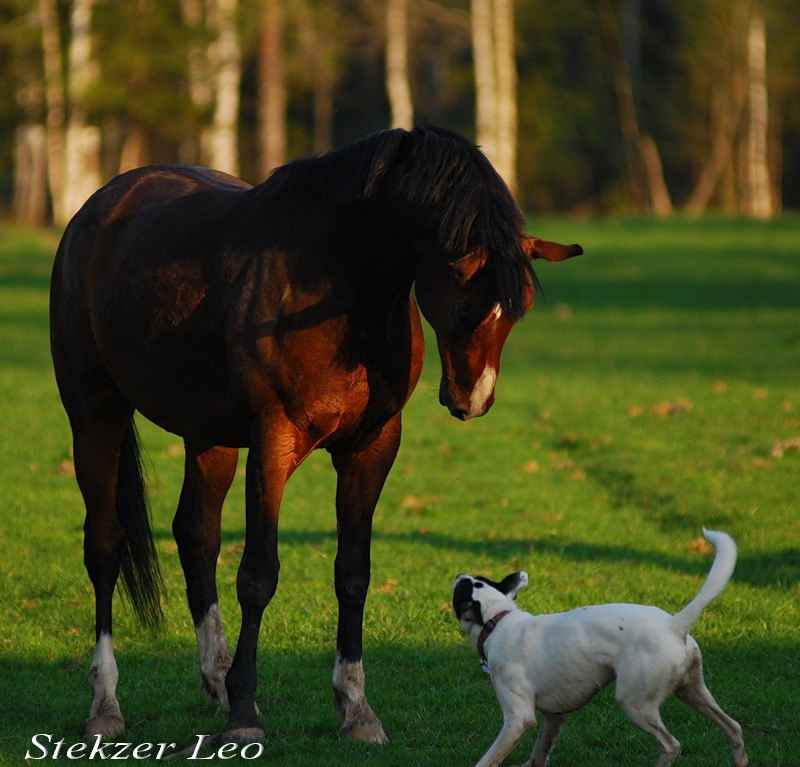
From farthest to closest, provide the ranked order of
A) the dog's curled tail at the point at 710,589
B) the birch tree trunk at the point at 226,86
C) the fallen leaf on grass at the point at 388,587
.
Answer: the birch tree trunk at the point at 226,86, the fallen leaf on grass at the point at 388,587, the dog's curled tail at the point at 710,589

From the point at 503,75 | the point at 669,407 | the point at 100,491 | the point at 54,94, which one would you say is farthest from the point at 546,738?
the point at 503,75

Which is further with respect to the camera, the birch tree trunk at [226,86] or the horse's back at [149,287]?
the birch tree trunk at [226,86]

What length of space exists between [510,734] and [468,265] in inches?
63.6

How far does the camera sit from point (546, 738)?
493cm

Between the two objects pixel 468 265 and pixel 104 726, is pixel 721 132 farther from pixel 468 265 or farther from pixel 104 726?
pixel 468 265

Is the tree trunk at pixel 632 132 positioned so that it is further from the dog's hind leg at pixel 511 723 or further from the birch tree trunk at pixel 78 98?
the dog's hind leg at pixel 511 723

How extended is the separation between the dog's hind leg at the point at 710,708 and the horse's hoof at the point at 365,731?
49.9 inches

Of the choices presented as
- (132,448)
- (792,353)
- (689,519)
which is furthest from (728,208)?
(132,448)

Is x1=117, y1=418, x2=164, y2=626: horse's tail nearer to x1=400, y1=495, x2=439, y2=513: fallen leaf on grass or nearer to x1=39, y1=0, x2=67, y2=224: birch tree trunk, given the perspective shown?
x1=400, y1=495, x2=439, y2=513: fallen leaf on grass

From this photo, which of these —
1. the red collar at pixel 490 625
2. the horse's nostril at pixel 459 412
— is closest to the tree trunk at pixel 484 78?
the red collar at pixel 490 625

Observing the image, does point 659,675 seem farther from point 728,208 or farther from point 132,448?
point 728,208

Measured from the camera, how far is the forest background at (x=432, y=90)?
38281mm

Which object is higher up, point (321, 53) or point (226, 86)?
point (321, 53)

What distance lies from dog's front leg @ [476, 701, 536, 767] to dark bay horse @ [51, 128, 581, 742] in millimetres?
752
